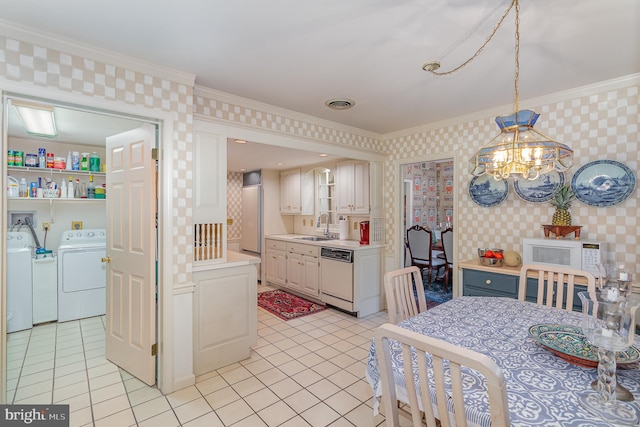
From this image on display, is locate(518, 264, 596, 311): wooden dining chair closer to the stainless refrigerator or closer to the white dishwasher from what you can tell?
the white dishwasher

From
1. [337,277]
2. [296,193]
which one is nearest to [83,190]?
[296,193]

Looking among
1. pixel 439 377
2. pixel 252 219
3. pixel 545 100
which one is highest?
pixel 545 100

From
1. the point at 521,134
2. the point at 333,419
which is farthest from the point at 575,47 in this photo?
the point at 333,419

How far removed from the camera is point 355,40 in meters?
1.83

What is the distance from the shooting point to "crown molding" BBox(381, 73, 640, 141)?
2.34m

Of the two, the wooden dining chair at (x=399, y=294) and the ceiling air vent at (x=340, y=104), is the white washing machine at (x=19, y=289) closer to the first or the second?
the ceiling air vent at (x=340, y=104)

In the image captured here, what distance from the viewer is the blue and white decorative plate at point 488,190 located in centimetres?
300

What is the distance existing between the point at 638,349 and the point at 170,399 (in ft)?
8.79

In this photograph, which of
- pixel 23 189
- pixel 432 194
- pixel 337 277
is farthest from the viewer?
pixel 432 194

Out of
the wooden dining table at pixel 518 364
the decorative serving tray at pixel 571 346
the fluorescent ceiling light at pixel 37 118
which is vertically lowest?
the wooden dining table at pixel 518 364

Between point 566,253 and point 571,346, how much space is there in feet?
4.68

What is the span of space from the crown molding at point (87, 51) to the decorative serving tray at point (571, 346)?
2712 mm

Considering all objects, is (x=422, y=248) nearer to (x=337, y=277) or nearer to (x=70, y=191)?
(x=337, y=277)

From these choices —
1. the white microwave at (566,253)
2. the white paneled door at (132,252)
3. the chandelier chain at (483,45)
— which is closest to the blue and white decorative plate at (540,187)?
the white microwave at (566,253)
